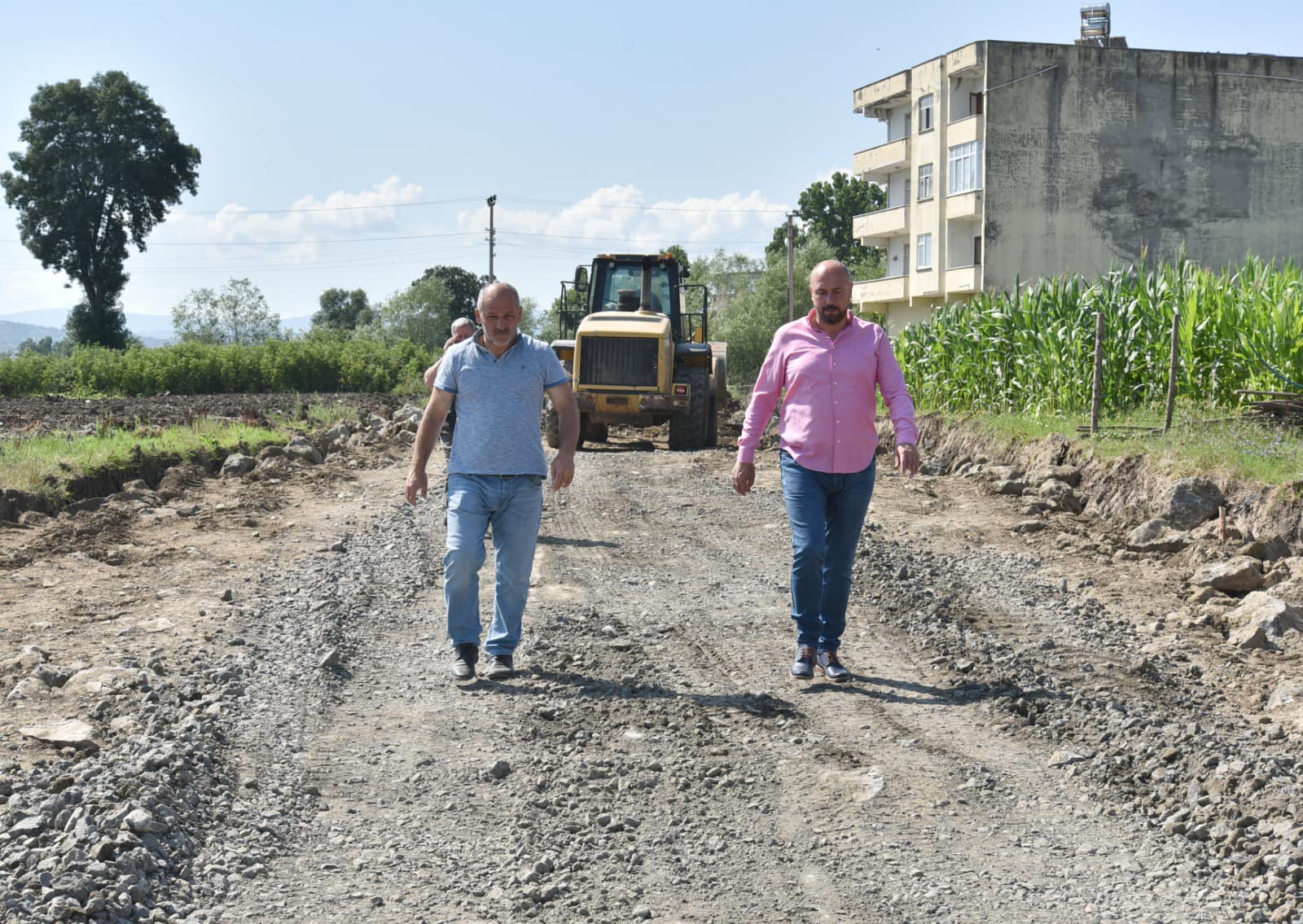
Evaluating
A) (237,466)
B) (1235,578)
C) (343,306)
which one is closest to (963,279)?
(237,466)

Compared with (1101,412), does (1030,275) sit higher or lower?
higher

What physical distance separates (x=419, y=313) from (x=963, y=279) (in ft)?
226

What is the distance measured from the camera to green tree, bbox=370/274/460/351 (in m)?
104

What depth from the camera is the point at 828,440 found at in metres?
6.00

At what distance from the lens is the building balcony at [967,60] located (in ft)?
136

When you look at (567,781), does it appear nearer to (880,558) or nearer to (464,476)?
(464,476)

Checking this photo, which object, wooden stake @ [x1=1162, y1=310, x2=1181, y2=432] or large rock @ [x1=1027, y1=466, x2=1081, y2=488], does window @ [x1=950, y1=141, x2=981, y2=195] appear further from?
large rock @ [x1=1027, y1=466, x2=1081, y2=488]

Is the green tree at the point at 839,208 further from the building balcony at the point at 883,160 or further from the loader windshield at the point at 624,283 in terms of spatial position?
the loader windshield at the point at 624,283

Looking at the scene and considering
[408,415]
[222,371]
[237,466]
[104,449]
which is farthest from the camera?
[222,371]

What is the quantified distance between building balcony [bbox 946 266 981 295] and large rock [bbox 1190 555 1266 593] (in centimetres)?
3507

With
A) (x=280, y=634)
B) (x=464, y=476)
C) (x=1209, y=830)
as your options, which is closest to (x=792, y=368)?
(x=464, y=476)

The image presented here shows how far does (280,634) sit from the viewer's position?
23.3 ft

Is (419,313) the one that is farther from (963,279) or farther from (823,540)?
(823,540)

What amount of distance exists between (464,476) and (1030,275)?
37904mm
